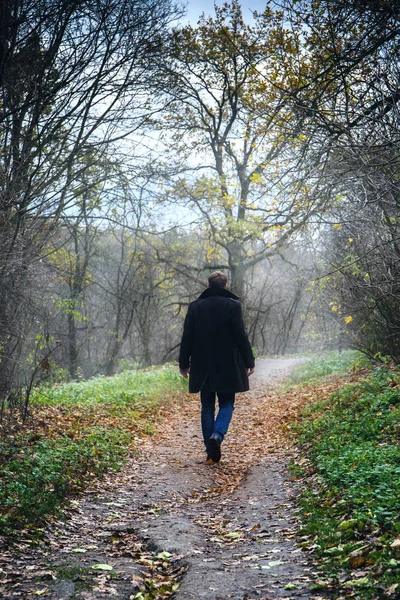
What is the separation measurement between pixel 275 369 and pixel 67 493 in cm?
1741

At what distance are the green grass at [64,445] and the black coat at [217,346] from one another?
5.30 ft

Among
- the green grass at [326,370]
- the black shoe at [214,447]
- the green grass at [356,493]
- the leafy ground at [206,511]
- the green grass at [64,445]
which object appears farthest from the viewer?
the green grass at [326,370]

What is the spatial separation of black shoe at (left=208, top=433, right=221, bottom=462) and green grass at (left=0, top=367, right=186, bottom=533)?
3.97 feet

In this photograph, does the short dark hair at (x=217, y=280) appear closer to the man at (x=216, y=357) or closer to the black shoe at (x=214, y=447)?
the man at (x=216, y=357)

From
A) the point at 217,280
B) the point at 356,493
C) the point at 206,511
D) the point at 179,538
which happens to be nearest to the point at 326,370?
the point at 217,280

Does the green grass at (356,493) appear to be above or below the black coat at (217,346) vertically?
below

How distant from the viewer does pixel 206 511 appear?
5.63m

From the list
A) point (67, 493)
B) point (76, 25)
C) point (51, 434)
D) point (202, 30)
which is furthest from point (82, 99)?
point (202, 30)

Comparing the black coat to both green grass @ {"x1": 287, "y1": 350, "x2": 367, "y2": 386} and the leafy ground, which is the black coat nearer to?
the leafy ground

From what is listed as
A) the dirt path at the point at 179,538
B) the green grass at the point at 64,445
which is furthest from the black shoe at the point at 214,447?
the green grass at the point at 64,445

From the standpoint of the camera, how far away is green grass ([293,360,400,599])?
11.4 ft

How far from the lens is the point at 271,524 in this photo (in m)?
5.05

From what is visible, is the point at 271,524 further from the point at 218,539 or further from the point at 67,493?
the point at 67,493

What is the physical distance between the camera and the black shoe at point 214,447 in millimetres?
7247
